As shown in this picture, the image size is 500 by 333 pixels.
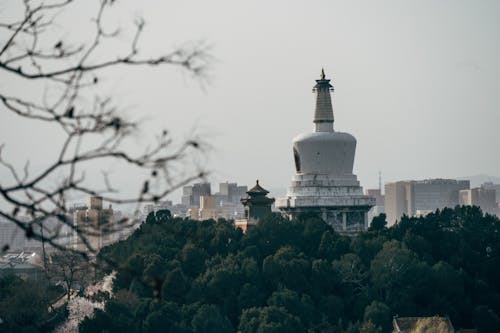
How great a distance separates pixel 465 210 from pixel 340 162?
1023 cm

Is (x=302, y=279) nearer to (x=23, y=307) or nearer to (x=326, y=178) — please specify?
(x=23, y=307)

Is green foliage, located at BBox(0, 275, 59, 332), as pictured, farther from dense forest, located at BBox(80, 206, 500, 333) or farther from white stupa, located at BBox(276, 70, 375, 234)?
white stupa, located at BBox(276, 70, 375, 234)

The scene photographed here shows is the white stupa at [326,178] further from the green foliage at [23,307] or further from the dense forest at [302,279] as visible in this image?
the green foliage at [23,307]

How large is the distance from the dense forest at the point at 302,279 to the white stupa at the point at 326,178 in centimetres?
339

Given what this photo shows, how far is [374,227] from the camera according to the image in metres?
96.8

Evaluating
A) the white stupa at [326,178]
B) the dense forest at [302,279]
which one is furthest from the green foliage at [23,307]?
the white stupa at [326,178]

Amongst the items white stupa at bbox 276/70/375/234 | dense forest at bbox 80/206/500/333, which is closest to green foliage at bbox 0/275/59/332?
dense forest at bbox 80/206/500/333

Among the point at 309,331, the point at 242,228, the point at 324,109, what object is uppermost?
the point at 324,109

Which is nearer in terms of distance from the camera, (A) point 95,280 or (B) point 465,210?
(A) point 95,280

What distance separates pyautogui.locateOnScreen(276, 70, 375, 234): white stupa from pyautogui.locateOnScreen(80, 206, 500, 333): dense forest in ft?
11.1

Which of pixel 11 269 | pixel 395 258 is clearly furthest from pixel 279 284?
pixel 11 269

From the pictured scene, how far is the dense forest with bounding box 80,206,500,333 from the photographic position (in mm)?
72750

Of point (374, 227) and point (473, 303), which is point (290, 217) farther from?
point (473, 303)

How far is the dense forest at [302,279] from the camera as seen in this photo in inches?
2864
